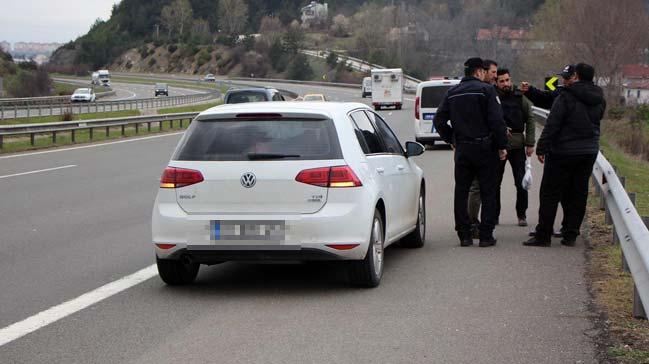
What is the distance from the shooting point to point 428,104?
92.3ft

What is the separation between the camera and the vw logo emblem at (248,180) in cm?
793

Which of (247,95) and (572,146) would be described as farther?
(247,95)

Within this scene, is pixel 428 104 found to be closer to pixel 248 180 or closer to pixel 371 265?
pixel 371 265

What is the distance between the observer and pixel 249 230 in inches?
311

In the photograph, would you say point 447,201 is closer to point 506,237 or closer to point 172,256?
point 506,237

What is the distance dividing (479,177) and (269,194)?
3.24 metres

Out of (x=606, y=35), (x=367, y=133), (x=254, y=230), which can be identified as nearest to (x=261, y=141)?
(x=254, y=230)

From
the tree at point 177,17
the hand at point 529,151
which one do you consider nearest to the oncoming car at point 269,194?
the hand at point 529,151

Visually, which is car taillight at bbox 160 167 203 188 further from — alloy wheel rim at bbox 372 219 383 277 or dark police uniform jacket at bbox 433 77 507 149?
dark police uniform jacket at bbox 433 77 507 149

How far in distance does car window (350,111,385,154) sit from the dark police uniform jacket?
1.25m

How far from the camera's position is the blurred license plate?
788 centimetres

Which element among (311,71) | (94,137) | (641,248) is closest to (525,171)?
(641,248)

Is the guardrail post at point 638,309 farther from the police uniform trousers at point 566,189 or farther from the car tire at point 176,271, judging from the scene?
the police uniform trousers at point 566,189

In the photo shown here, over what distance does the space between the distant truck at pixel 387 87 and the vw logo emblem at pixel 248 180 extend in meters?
60.1
